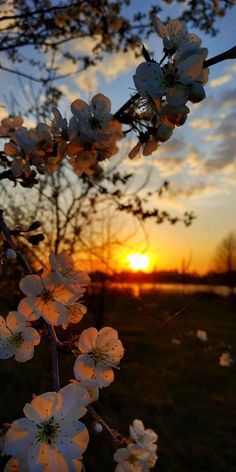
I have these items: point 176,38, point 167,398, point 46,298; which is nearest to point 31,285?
point 46,298

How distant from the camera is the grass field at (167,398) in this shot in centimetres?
443

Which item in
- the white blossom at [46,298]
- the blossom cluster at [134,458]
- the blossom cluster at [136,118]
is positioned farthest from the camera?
the blossom cluster at [134,458]

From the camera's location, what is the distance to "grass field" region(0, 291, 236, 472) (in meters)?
4.43

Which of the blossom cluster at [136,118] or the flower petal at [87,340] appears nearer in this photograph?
the blossom cluster at [136,118]

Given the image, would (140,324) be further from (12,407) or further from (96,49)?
(96,49)

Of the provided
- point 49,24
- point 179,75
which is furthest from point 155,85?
point 49,24

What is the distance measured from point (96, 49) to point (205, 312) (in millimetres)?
18588

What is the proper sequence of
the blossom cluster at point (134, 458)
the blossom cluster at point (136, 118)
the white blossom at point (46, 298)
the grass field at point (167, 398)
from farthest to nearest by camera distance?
the grass field at point (167, 398), the blossom cluster at point (134, 458), the white blossom at point (46, 298), the blossom cluster at point (136, 118)

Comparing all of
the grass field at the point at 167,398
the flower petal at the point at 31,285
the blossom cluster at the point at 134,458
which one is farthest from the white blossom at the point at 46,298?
the grass field at the point at 167,398

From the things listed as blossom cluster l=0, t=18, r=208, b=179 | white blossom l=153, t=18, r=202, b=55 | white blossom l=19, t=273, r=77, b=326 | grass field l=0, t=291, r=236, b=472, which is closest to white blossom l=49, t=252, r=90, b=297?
white blossom l=19, t=273, r=77, b=326

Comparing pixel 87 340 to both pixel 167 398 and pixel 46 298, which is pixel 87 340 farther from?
pixel 167 398

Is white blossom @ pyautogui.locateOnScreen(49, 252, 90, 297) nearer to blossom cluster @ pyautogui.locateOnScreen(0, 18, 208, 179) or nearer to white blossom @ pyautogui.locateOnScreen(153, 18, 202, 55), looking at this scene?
blossom cluster @ pyautogui.locateOnScreen(0, 18, 208, 179)

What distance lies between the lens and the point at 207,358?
9.73 m

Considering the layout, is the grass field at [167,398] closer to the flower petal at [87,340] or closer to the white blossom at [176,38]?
the flower petal at [87,340]
